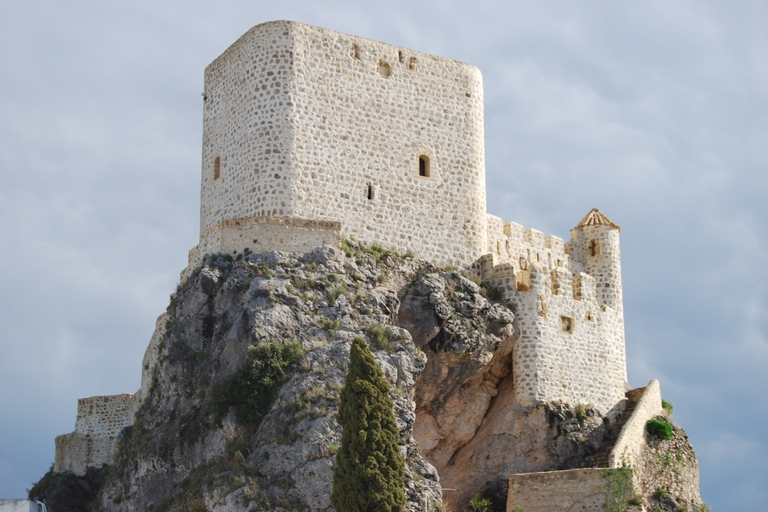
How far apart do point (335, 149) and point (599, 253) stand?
40.2 feet

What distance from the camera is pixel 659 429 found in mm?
45875

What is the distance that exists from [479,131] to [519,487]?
13.5 meters

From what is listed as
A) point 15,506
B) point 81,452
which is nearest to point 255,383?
point 15,506

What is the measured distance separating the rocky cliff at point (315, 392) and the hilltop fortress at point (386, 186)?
78 cm

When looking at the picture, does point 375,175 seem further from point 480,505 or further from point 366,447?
point 366,447

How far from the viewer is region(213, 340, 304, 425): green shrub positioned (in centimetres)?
3781

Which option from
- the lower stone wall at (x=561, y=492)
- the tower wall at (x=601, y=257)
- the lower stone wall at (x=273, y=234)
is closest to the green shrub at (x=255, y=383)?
the lower stone wall at (x=273, y=234)

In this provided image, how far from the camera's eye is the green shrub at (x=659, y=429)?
150 ft

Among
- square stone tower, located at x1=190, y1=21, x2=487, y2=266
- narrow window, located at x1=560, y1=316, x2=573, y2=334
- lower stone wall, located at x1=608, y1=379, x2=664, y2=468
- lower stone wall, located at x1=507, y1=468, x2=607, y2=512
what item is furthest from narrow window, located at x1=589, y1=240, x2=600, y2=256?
lower stone wall, located at x1=507, y1=468, x2=607, y2=512

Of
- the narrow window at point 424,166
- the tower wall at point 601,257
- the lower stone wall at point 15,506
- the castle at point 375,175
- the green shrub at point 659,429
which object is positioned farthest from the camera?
the tower wall at point 601,257

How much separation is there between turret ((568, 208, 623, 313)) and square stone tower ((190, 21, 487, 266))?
577cm

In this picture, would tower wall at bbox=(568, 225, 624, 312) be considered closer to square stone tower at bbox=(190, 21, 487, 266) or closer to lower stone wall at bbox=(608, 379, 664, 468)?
lower stone wall at bbox=(608, 379, 664, 468)

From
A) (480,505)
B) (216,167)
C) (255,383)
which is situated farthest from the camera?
(216,167)

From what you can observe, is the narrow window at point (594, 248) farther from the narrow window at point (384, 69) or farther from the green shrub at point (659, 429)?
the narrow window at point (384, 69)
